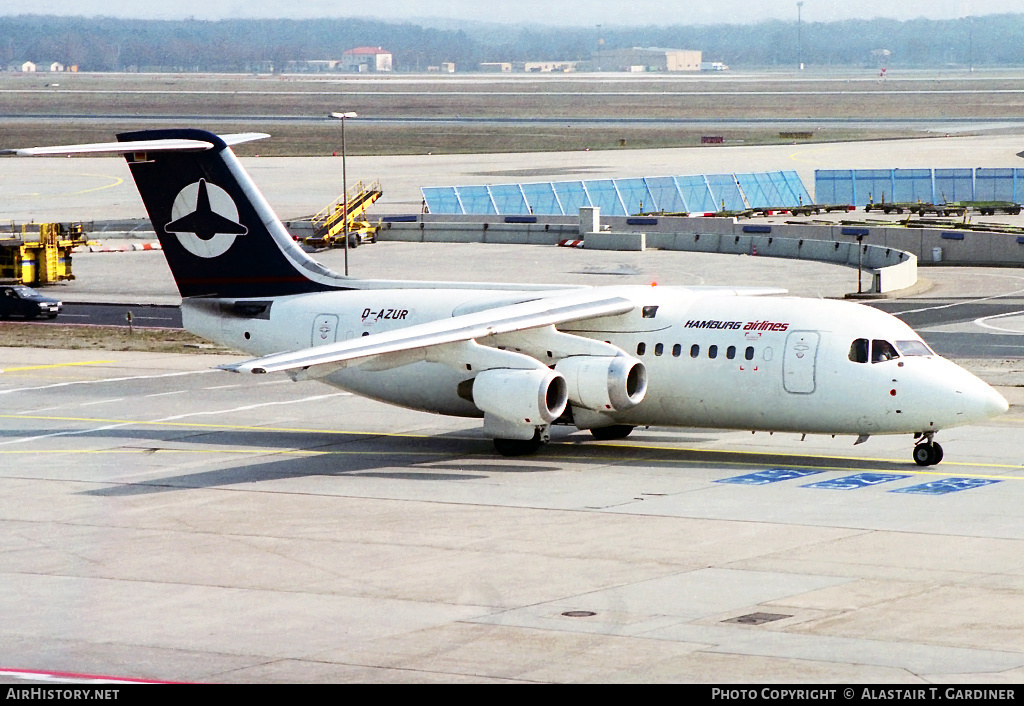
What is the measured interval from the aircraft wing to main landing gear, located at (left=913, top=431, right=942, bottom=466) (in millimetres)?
7026

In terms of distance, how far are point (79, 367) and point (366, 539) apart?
1028 inches

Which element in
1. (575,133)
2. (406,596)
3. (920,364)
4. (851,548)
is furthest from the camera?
(575,133)

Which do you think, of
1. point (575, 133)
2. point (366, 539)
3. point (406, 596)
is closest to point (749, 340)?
point (366, 539)

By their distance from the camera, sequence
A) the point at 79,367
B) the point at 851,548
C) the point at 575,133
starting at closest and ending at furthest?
the point at 851,548
the point at 79,367
the point at 575,133

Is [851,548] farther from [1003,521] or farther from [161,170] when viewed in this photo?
[161,170]

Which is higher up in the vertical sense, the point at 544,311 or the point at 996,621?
the point at 544,311

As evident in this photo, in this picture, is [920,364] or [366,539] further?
[920,364]

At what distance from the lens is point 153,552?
25.5 m

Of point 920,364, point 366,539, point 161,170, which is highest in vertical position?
point 161,170

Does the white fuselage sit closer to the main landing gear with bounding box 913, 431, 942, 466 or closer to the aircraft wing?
the aircraft wing

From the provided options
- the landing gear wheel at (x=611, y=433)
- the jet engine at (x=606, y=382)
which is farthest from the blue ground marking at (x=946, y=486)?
the landing gear wheel at (x=611, y=433)

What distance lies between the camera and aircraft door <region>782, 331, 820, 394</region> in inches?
1283

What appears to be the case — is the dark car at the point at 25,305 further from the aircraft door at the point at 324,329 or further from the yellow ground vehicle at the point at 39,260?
the aircraft door at the point at 324,329

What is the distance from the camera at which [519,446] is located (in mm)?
34688
